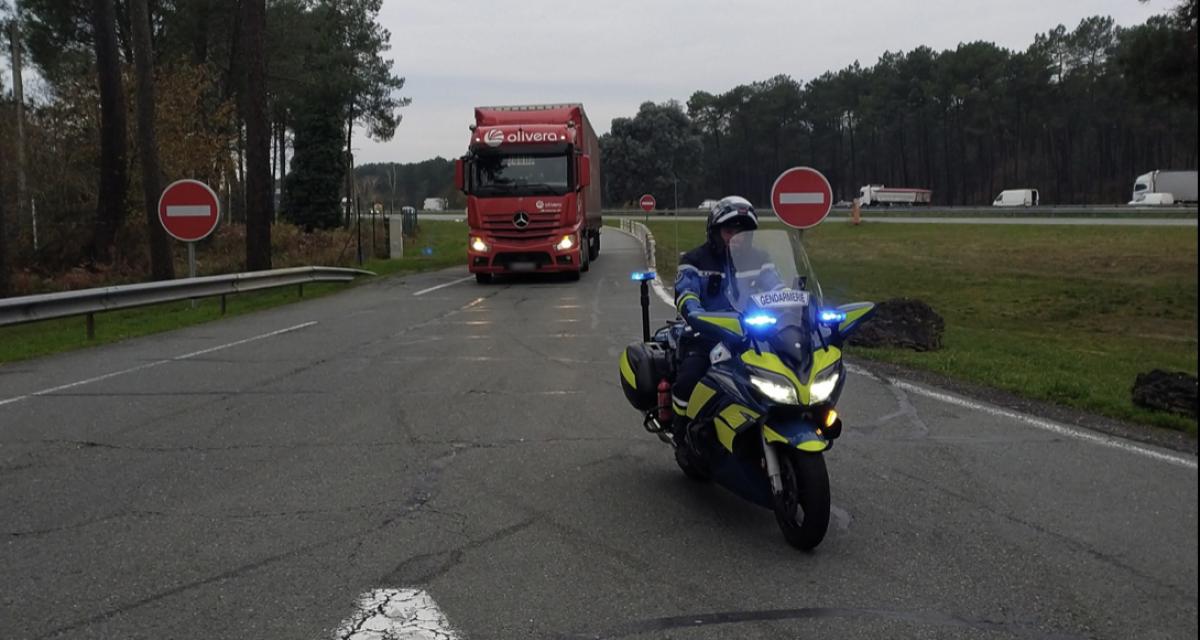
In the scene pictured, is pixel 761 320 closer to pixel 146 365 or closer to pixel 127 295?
pixel 146 365

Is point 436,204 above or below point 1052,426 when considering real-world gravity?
above

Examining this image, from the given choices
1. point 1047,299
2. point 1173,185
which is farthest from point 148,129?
point 1173,185

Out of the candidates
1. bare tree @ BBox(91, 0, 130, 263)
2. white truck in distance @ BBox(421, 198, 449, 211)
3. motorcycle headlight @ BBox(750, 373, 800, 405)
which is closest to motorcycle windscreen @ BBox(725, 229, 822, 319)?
motorcycle headlight @ BBox(750, 373, 800, 405)

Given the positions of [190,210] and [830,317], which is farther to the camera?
[190,210]

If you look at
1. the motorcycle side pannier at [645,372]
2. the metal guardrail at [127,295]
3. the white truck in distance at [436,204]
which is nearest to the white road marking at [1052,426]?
the motorcycle side pannier at [645,372]

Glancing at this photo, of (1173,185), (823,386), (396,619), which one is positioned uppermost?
(1173,185)

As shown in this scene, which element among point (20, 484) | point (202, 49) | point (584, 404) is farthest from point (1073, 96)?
point (202, 49)

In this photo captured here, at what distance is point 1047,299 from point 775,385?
1653 cm

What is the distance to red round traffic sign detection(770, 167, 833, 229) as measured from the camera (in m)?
13.6

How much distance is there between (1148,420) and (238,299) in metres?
18.2

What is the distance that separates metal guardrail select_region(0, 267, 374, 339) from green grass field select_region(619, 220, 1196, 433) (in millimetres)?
9235

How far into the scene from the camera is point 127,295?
16203 millimetres

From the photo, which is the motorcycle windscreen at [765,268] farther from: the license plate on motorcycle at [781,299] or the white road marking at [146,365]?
the white road marking at [146,365]

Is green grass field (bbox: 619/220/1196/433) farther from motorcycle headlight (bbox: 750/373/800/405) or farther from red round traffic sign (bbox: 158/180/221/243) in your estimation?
red round traffic sign (bbox: 158/180/221/243)
